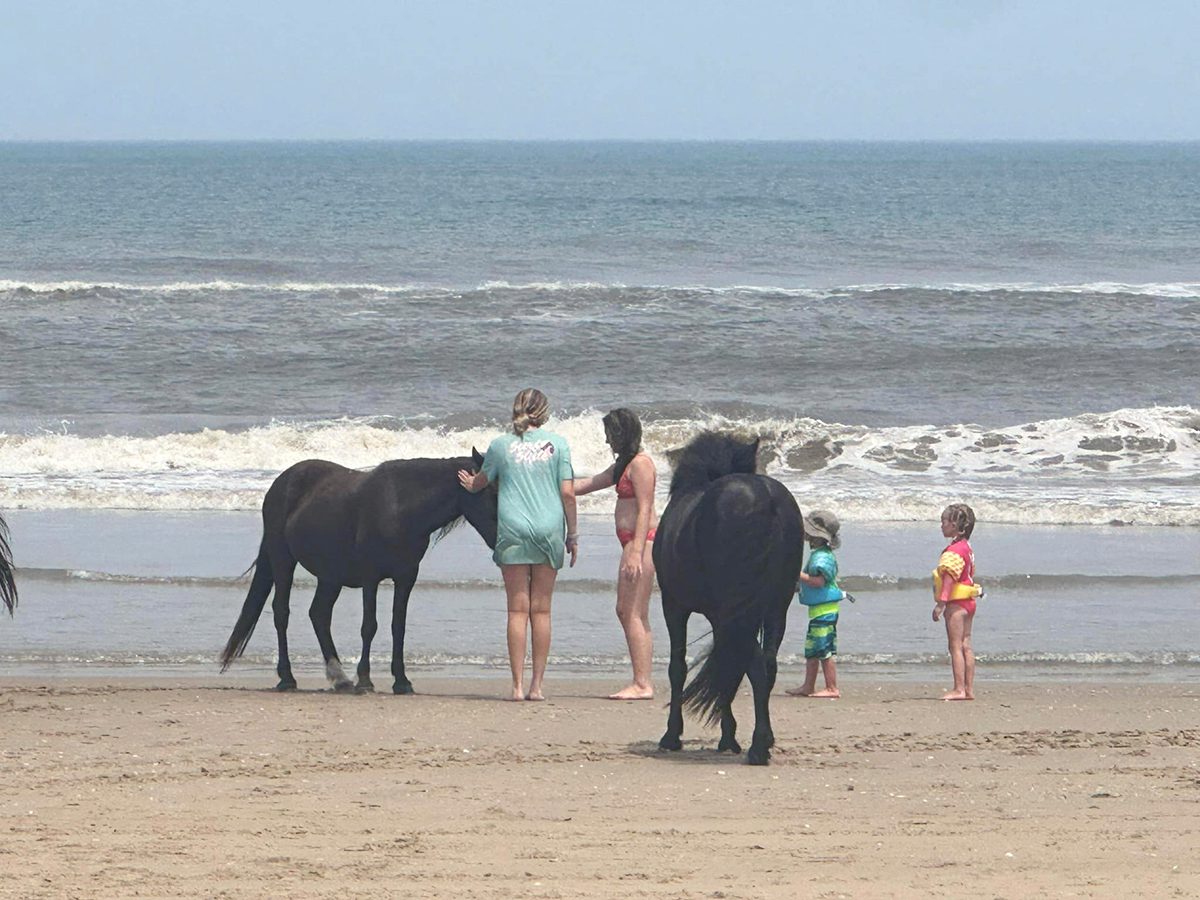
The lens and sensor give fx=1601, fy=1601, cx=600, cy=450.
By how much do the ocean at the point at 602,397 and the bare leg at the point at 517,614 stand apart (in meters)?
1.28

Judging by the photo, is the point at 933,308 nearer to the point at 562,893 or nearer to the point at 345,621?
the point at 345,621

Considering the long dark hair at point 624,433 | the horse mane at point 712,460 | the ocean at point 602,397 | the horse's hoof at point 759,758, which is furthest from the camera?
the ocean at point 602,397

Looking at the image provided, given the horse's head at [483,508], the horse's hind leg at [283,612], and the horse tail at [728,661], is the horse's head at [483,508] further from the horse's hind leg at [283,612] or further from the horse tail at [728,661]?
the horse tail at [728,661]

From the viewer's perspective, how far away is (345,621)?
9.66m

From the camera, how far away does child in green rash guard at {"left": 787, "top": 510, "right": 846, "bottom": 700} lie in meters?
7.68

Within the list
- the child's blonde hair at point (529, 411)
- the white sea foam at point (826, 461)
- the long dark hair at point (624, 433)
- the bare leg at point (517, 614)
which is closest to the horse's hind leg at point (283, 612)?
the bare leg at point (517, 614)

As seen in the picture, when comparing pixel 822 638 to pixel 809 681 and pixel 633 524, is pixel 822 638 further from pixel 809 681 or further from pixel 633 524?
pixel 633 524

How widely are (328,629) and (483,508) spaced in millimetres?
995

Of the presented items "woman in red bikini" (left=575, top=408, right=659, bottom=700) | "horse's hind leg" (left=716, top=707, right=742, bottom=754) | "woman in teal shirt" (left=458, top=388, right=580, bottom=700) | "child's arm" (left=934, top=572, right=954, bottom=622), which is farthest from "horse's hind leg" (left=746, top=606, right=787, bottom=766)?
"child's arm" (left=934, top=572, right=954, bottom=622)

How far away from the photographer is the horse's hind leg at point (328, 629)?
301 inches

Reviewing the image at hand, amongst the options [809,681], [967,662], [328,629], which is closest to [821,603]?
[809,681]

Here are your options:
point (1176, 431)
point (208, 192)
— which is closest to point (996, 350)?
point (1176, 431)

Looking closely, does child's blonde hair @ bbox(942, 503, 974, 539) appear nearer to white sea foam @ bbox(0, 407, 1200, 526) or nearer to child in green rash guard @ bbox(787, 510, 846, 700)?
child in green rash guard @ bbox(787, 510, 846, 700)

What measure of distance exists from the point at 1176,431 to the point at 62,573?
12.6 metres
